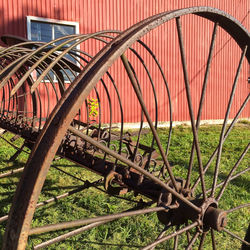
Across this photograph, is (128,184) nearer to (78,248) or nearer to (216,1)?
(78,248)

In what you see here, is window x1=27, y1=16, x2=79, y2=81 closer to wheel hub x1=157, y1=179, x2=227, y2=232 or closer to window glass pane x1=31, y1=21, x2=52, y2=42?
window glass pane x1=31, y1=21, x2=52, y2=42

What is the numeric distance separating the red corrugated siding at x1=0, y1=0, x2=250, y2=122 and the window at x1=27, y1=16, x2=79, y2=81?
0.46 ft

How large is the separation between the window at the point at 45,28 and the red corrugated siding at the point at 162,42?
0.46 feet

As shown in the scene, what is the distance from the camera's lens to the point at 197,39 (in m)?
9.43

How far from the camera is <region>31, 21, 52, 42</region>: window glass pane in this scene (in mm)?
7069

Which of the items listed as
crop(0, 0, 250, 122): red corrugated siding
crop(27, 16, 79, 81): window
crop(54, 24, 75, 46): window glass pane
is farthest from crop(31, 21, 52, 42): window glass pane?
crop(0, 0, 250, 122): red corrugated siding

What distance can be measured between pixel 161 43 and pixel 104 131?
6.76 m

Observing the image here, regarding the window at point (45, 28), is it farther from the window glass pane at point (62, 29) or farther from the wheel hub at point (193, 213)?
the wheel hub at point (193, 213)

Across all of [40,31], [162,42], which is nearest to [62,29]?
[40,31]

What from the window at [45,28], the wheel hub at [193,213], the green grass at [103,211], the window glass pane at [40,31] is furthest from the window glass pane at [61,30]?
the wheel hub at [193,213]

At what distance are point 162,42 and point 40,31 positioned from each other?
13.1ft

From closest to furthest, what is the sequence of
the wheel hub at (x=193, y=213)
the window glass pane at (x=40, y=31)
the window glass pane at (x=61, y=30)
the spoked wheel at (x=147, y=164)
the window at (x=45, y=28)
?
the spoked wheel at (x=147, y=164) → the wheel hub at (x=193, y=213) → the window at (x=45, y=28) → the window glass pane at (x=40, y=31) → the window glass pane at (x=61, y=30)

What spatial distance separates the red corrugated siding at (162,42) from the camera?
6.98 m

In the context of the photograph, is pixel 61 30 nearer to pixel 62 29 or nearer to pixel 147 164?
pixel 62 29
